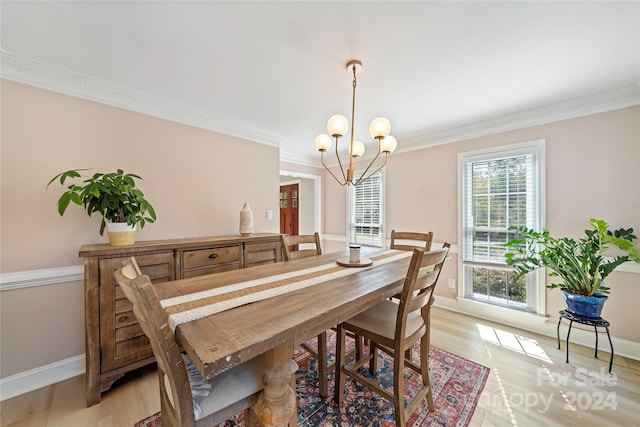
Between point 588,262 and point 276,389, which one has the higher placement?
point 588,262

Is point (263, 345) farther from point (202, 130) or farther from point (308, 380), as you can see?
point (202, 130)

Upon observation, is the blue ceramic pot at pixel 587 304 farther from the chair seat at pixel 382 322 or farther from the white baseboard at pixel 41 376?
the white baseboard at pixel 41 376

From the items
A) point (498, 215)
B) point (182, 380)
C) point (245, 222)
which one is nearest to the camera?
point (182, 380)

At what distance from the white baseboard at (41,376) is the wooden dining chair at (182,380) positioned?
1.44m

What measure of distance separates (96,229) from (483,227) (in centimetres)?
401

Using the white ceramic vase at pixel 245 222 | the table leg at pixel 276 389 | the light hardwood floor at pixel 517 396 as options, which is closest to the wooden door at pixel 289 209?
the white ceramic vase at pixel 245 222

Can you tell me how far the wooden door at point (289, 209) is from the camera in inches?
218

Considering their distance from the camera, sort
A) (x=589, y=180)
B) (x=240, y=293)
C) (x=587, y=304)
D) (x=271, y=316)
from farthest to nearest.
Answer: (x=589, y=180) < (x=587, y=304) < (x=240, y=293) < (x=271, y=316)

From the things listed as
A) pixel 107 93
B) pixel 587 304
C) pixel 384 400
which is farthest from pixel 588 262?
pixel 107 93

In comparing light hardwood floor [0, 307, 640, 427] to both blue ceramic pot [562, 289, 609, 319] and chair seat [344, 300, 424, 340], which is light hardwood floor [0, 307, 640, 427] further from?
chair seat [344, 300, 424, 340]

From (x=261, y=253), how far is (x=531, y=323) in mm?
2992

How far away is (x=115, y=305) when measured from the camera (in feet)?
5.59

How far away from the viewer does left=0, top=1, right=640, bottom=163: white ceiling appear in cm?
132

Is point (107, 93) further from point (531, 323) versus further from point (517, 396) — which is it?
point (531, 323)
